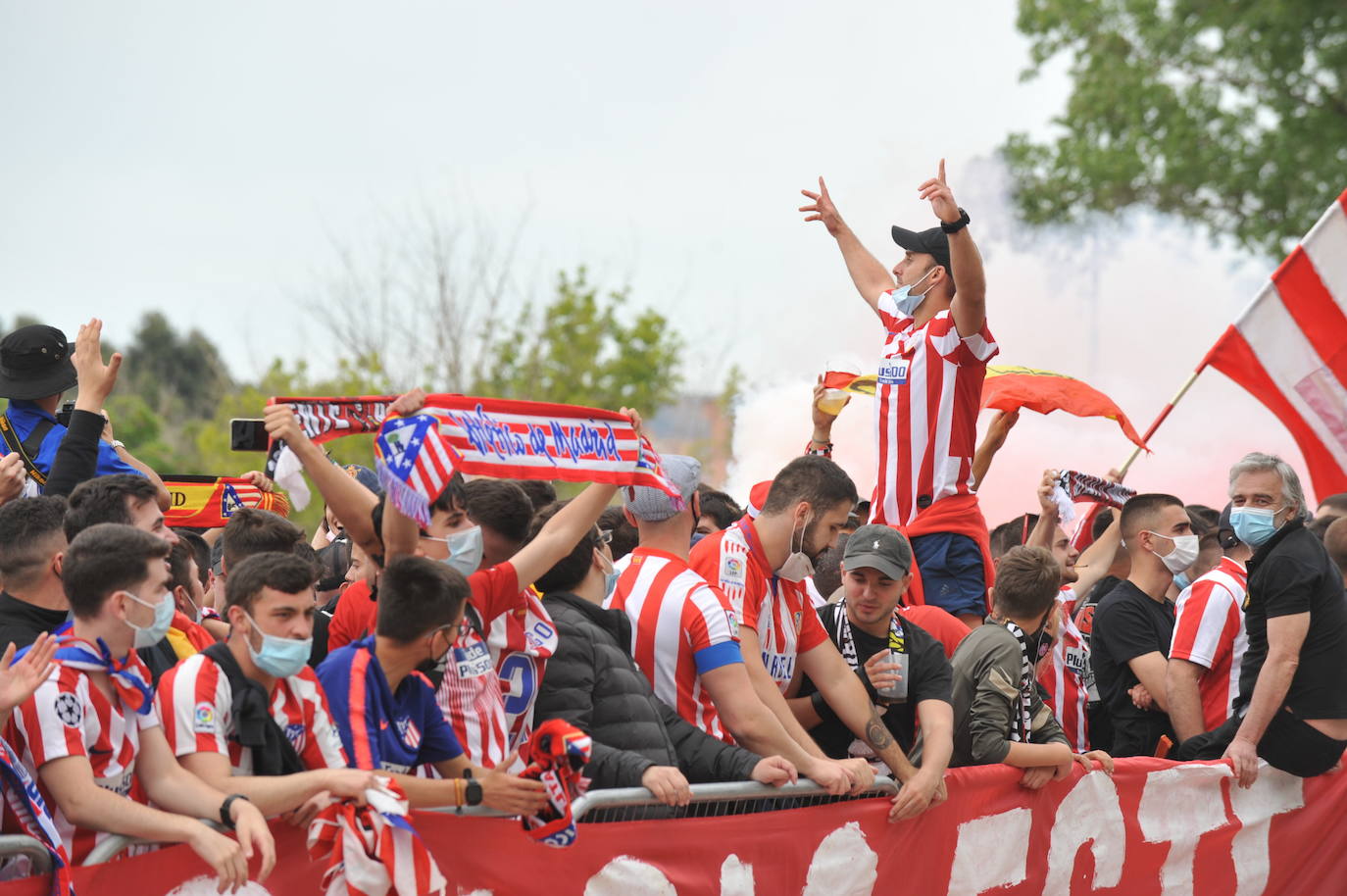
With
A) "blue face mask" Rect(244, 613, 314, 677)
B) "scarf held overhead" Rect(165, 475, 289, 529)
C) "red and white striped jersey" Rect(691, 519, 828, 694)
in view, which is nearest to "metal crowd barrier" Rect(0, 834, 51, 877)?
"blue face mask" Rect(244, 613, 314, 677)

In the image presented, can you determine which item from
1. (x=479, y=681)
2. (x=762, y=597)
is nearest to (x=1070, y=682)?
(x=762, y=597)

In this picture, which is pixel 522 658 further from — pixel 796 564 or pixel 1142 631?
pixel 1142 631

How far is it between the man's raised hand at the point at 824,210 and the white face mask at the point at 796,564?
8.19 ft

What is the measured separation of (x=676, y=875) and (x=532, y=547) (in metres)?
1.22

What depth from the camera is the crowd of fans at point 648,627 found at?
165 inches

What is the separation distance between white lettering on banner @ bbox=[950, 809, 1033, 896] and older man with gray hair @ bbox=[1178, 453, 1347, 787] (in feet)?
4.78

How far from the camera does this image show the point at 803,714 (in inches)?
240

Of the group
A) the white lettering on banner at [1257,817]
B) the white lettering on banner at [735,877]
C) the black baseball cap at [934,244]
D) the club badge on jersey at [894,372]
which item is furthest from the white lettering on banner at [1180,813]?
the black baseball cap at [934,244]

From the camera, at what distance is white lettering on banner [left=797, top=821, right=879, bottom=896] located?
555 centimetres

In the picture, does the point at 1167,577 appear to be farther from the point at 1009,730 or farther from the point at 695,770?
the point at 695,770

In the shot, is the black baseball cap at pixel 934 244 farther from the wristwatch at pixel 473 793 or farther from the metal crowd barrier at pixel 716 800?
the wristwatch at pixel 473 793

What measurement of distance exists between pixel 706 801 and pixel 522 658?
80 centimetres

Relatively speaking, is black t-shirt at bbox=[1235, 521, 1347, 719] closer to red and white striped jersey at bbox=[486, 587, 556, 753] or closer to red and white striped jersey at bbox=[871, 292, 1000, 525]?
red and white striped jersey at bbox=[871, 292, 1000, 525]

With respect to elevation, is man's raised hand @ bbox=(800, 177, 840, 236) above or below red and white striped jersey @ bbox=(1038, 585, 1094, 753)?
above
